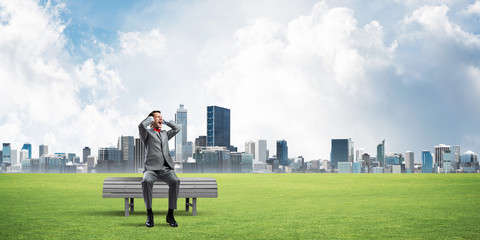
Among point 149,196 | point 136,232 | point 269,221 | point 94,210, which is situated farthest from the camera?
point 94,210

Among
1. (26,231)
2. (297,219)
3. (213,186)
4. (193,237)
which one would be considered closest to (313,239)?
(193,237)

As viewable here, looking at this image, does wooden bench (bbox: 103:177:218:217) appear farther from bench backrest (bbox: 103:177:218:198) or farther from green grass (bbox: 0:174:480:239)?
green grass (bbox: 0:174:480:239)

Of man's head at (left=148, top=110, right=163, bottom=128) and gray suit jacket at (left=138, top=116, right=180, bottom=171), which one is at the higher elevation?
man's head at (left=148, top=110, right=163, bottom=128)

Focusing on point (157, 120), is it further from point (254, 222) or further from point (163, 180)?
point (254, 222)

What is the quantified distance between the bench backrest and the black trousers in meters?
0.79

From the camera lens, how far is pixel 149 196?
1276 centimetres

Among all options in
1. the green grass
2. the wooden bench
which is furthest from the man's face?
the green grass

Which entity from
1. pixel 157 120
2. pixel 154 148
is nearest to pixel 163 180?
pixel 154 148

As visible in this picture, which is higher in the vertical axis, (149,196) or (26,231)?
(149,196)

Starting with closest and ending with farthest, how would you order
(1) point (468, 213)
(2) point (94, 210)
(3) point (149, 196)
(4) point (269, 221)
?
(3) point (149, 196)
(4) point (269, 221)
(1) point (468, 213)
(2) point (94, 210)

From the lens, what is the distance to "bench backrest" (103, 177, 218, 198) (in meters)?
13.9

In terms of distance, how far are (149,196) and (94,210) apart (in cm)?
545

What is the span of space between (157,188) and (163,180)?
87 cm

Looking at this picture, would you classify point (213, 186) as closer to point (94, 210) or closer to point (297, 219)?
point (297, 219)
